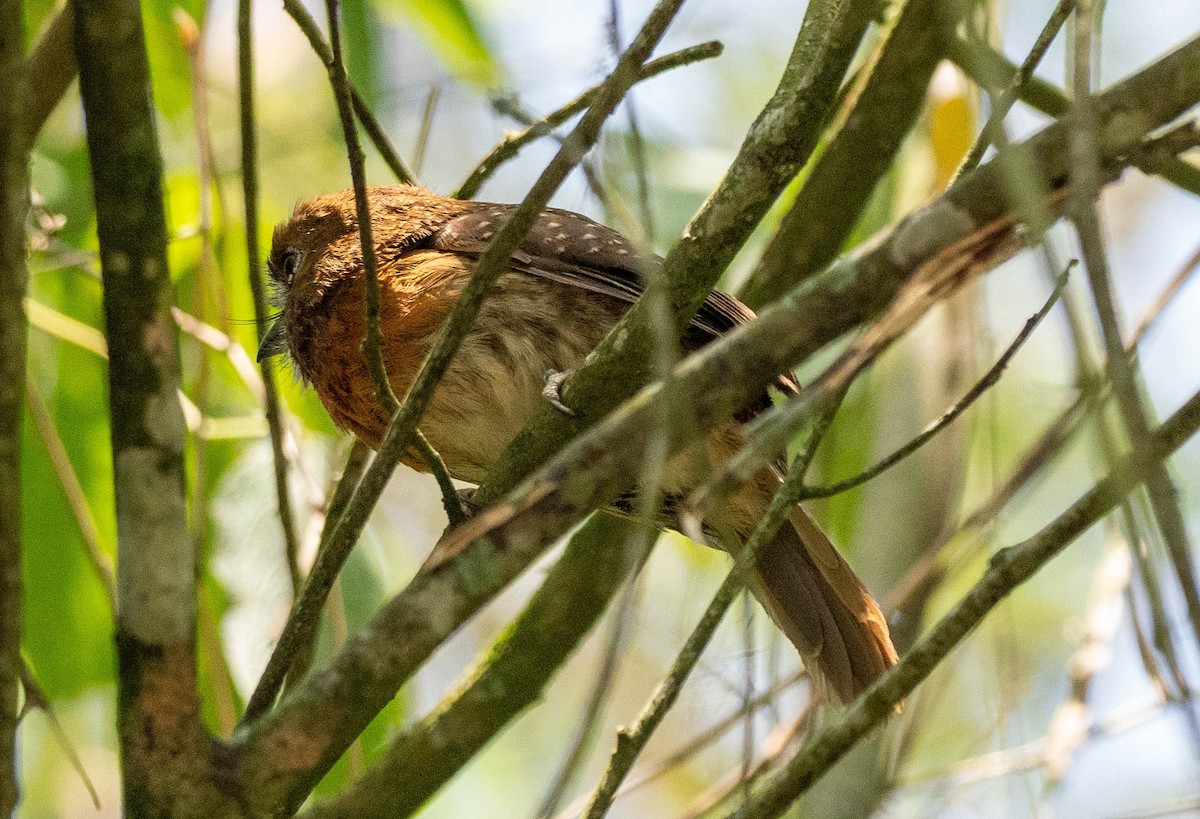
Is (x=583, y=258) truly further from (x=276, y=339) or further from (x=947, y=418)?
(x=947, y=418)

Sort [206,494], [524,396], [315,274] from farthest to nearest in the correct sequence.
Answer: [315,274] → [206,494] → [524,396]

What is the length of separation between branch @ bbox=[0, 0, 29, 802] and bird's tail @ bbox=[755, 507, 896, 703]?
1958 millimetres

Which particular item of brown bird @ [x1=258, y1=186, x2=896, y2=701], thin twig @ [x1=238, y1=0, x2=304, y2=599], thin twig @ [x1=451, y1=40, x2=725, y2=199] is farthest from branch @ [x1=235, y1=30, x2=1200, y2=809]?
brown bird @ [x1=258, y1=186, x2=896, y2=701]

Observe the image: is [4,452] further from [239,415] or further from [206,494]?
[239,415]

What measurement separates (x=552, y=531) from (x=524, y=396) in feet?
4.44

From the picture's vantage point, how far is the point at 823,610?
3287mm

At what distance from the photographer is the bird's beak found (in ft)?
11.1

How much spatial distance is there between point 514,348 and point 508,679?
28.9 inches

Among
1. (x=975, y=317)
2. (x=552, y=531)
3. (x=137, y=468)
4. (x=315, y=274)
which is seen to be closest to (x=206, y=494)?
(x=315, y=274)

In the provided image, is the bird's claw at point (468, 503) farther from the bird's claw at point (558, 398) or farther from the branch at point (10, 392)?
the branch at point (10, 392)

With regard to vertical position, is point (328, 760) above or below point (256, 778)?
above

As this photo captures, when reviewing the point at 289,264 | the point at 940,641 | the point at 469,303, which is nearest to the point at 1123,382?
the point at 940,641

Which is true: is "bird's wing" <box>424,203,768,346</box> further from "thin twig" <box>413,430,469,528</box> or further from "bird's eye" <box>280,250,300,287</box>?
"thin twig" <box>413,430,469,528</box>

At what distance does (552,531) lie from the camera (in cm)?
174
